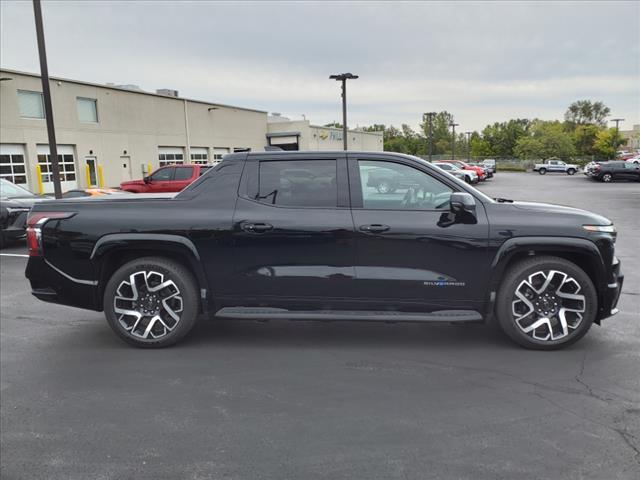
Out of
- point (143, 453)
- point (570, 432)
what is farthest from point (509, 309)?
point (143, 453)

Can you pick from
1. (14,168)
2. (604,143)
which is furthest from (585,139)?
(14,168)

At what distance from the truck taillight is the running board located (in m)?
1.69

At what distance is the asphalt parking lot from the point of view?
2846 mm

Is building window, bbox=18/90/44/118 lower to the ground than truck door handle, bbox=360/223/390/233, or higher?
higher

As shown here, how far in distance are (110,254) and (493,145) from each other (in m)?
109

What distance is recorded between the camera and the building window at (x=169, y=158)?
36.9 meters

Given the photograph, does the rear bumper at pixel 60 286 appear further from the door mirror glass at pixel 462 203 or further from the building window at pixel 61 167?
the building window at pixel 61 167

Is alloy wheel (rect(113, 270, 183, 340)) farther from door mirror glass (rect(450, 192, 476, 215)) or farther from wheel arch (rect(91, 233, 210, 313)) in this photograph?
door mirror glass (rect(450, 192, 476, 215))

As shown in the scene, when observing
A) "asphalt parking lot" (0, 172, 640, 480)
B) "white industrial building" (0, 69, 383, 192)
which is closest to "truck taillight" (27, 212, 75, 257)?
"asphalt parking lot" (0, 172, 640, 480)

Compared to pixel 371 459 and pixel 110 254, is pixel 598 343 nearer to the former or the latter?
pixel 371 459

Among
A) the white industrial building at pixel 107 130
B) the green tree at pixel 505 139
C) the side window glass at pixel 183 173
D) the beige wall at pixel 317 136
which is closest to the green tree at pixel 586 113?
the green tree at pixel 505 139

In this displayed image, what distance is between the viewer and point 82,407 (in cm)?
356

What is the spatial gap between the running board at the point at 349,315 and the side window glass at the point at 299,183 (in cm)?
94

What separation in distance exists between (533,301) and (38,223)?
4.40m
